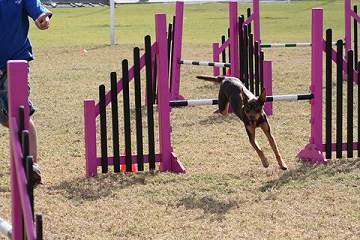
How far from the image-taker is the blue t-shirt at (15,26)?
588cm

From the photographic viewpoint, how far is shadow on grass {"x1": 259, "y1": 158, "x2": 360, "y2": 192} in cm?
650

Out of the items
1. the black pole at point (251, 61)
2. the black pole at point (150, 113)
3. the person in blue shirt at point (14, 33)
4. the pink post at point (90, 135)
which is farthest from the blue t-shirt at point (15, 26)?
the black pole at point (251, 61)

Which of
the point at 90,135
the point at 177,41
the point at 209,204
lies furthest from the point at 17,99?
the point at 177,41

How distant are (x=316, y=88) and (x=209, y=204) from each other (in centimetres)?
192

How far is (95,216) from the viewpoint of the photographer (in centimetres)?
569

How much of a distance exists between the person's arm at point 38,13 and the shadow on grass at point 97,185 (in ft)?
4.48

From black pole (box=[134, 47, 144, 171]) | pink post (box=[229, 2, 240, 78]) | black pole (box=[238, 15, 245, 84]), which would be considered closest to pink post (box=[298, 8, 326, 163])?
black pole (box=[134, 47, 144, 171])

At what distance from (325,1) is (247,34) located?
31030 mm

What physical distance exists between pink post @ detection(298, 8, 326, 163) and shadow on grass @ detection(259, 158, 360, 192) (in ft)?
0.42

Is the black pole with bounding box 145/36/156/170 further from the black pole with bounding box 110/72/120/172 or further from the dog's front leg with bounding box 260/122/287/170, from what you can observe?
the dog's front leg with bounding box 260/122/287/170

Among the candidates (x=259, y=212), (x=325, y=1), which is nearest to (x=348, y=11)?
(x=259, y=212)

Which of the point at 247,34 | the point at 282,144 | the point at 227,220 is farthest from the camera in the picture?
the point at 247,34

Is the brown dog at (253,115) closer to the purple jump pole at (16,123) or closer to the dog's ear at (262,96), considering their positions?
the dog's ear at (262,96)

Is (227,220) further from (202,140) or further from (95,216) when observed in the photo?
(202,140)
